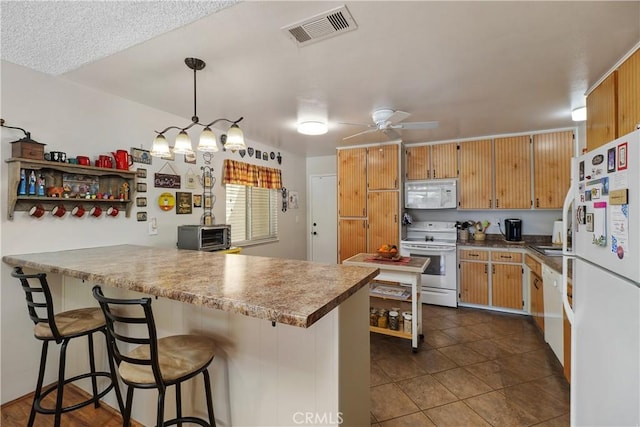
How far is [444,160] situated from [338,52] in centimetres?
297

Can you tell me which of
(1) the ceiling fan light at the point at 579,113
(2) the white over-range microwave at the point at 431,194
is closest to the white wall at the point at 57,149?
(2) the white over-range microwave at the point at 431,194

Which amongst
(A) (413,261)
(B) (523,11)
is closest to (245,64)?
(B) (523,11)

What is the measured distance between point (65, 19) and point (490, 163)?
4501 millimetres

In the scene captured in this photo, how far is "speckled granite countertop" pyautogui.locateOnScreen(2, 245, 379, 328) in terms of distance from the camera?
39.9 inches

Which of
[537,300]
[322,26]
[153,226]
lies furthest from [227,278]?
[537,300]

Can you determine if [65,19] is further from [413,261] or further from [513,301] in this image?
[513,301]

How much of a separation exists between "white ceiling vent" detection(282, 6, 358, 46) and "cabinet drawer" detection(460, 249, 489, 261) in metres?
3.29

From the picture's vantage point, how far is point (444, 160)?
14.1 ft

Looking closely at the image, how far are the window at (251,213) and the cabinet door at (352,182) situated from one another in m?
1.11

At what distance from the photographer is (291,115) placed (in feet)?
10.3

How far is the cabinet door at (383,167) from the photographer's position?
4305 millimetres

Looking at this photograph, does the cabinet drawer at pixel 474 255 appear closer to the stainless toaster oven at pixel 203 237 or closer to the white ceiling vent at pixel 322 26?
the stainless toaster oven at pixel 203 237

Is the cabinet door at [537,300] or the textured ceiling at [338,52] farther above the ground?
the textured ceiling at [338,52]

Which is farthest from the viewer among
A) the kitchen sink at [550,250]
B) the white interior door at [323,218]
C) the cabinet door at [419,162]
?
the white interior door at [323,218]
